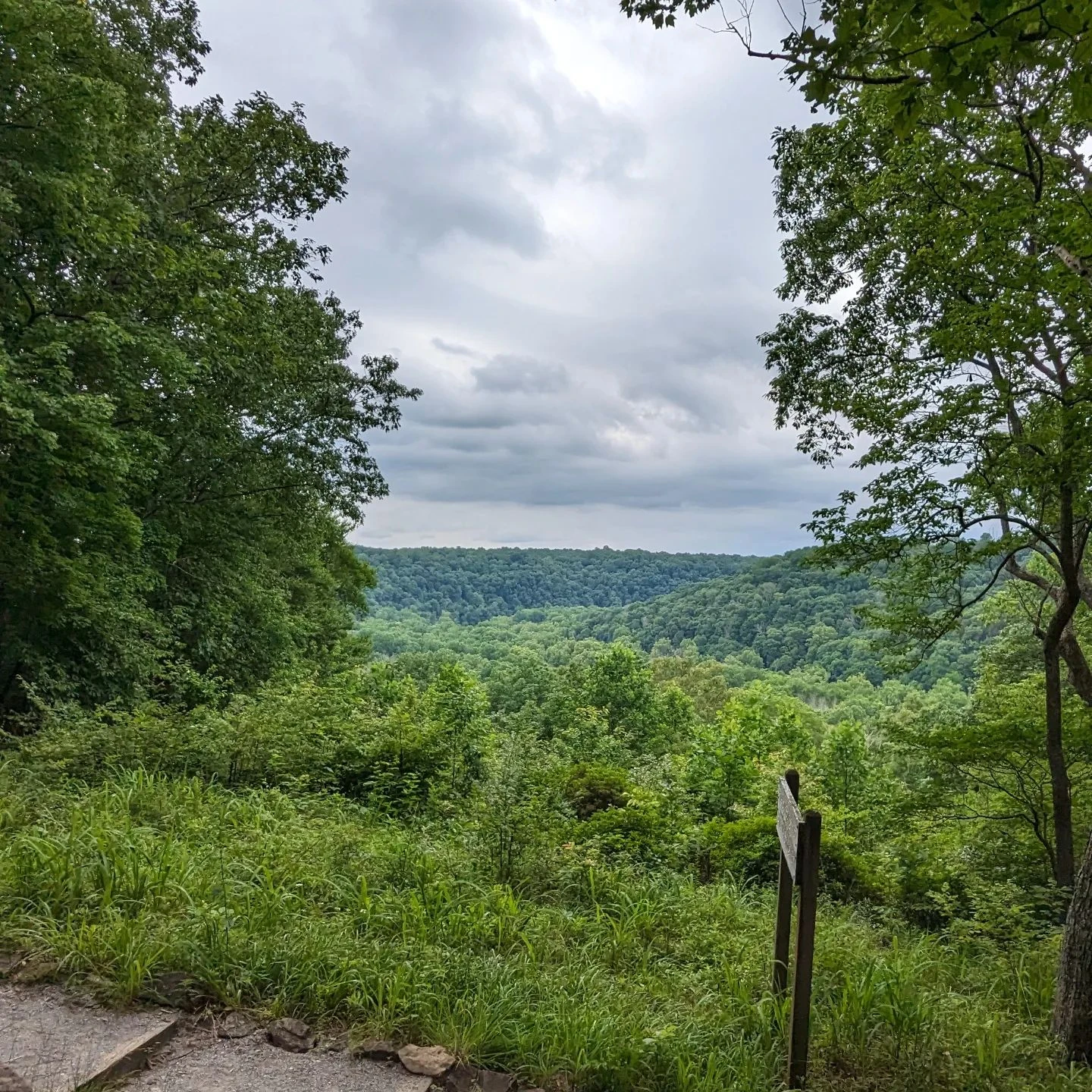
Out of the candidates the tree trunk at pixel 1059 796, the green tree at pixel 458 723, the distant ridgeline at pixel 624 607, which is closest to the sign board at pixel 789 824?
the tree trunk at pixel 1059 796

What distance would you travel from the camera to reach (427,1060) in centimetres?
246

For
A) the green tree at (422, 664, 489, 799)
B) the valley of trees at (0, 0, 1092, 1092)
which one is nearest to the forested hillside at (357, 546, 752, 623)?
the green tree at (422, 664, 489, 799)

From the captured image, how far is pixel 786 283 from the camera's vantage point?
8781 millimetres

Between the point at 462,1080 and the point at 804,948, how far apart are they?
1.38m

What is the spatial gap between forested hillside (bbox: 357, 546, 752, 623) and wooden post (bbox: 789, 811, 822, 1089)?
282 feet

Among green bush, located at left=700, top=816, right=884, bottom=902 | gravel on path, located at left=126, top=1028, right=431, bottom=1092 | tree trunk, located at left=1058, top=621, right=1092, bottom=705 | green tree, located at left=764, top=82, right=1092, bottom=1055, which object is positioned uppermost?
green tree, located at left=764, top=82, right=1092, bottom=1055

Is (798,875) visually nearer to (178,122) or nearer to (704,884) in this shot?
(704,884)

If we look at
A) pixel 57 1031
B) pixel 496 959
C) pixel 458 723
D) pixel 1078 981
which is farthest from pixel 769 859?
pixel 458 723

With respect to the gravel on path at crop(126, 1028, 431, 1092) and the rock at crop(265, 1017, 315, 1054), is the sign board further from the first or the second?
the rock at crop(265, 1017, 315, 1054)

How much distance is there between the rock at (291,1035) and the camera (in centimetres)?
253

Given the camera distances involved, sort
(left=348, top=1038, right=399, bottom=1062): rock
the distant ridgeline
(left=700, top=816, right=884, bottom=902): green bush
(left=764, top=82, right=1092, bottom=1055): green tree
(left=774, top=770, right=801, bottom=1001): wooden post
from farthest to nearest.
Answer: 1. the distant ridgeline
2. (left=700, top=816, right=884, bottom=902): green bush
3. (left=764, top=82, right=1092, bottom=1055): green tree
4. (left=774, top=770, right=801, bottom=1001): wooden post
5. (left=348, top=1038, right=399, bottom=1062): rock

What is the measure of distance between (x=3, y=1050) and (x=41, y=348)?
20.5 feet

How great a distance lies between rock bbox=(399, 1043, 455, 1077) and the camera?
95.5 inches

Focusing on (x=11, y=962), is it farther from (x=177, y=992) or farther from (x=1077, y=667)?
(x=1077, y=667)
